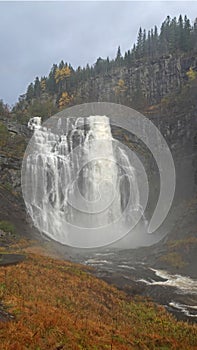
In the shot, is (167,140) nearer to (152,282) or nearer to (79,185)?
(79,185)

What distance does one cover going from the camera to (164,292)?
63.3 ft

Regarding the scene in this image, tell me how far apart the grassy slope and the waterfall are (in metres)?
20.5

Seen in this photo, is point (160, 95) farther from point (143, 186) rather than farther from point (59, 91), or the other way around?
point (143, 186)

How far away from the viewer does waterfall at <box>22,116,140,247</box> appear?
3972 centimetres

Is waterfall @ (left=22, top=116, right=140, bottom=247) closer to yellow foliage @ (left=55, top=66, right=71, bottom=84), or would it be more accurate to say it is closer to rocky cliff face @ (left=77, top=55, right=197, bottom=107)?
rocky cliff face @ (left=77, top=55, right=197, bottom=107)

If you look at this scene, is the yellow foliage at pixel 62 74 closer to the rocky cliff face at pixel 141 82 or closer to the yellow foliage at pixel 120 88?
the rocky cliff face at pixel 141 82

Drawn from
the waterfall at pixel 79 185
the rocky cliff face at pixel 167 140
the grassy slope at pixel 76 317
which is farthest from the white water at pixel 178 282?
the waterfall at pixel 79 185

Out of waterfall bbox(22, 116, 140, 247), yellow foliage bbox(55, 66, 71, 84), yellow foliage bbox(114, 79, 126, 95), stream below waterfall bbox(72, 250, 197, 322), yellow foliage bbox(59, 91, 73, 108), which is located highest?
yellow foliage bbox(55, 66, 71, 84)

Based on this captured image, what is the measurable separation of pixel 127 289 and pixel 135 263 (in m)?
9.68

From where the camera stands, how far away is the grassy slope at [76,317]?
887cm

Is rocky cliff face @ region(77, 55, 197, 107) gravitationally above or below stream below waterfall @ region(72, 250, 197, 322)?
above

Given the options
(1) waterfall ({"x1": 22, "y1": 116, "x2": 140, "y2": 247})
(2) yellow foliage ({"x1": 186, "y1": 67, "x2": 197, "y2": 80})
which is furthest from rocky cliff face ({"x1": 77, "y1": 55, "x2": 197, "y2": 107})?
(1) waterfall ({"x1": 22, "y1": 116, "x2": 140, "y2": 247})

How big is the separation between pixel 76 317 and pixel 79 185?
32515mm

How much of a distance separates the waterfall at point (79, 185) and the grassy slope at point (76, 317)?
2055 centimetres
